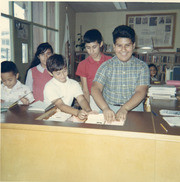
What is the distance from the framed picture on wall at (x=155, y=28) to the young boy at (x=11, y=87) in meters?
5.43

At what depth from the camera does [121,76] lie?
1540mm

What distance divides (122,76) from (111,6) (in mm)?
4924

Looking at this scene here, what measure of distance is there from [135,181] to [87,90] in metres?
1.23

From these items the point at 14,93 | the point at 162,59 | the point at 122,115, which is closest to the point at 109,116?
the point at 122,115

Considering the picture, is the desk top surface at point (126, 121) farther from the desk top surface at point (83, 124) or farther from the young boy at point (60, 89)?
the young boy at point (60, 89)

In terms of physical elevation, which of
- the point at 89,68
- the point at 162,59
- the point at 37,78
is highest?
the point at 162,59

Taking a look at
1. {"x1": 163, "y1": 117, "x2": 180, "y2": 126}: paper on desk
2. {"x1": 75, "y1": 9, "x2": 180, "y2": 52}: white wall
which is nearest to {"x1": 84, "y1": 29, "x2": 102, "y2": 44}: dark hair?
{"x1": 163, "y1": 117, "x2": 180, "y2": 126}: paper on desk

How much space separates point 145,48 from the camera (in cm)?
629

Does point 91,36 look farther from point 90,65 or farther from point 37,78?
point 37,78

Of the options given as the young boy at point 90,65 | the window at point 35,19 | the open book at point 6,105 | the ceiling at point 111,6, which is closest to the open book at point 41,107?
the open book at point 6,105

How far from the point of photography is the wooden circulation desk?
2.95ft

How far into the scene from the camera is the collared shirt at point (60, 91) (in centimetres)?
153

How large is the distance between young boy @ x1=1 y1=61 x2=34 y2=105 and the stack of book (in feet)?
3.71

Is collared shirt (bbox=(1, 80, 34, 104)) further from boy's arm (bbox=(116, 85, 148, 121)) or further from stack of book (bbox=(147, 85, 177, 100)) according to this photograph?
stack of book (bbox=(147, 85, 177, 100))
